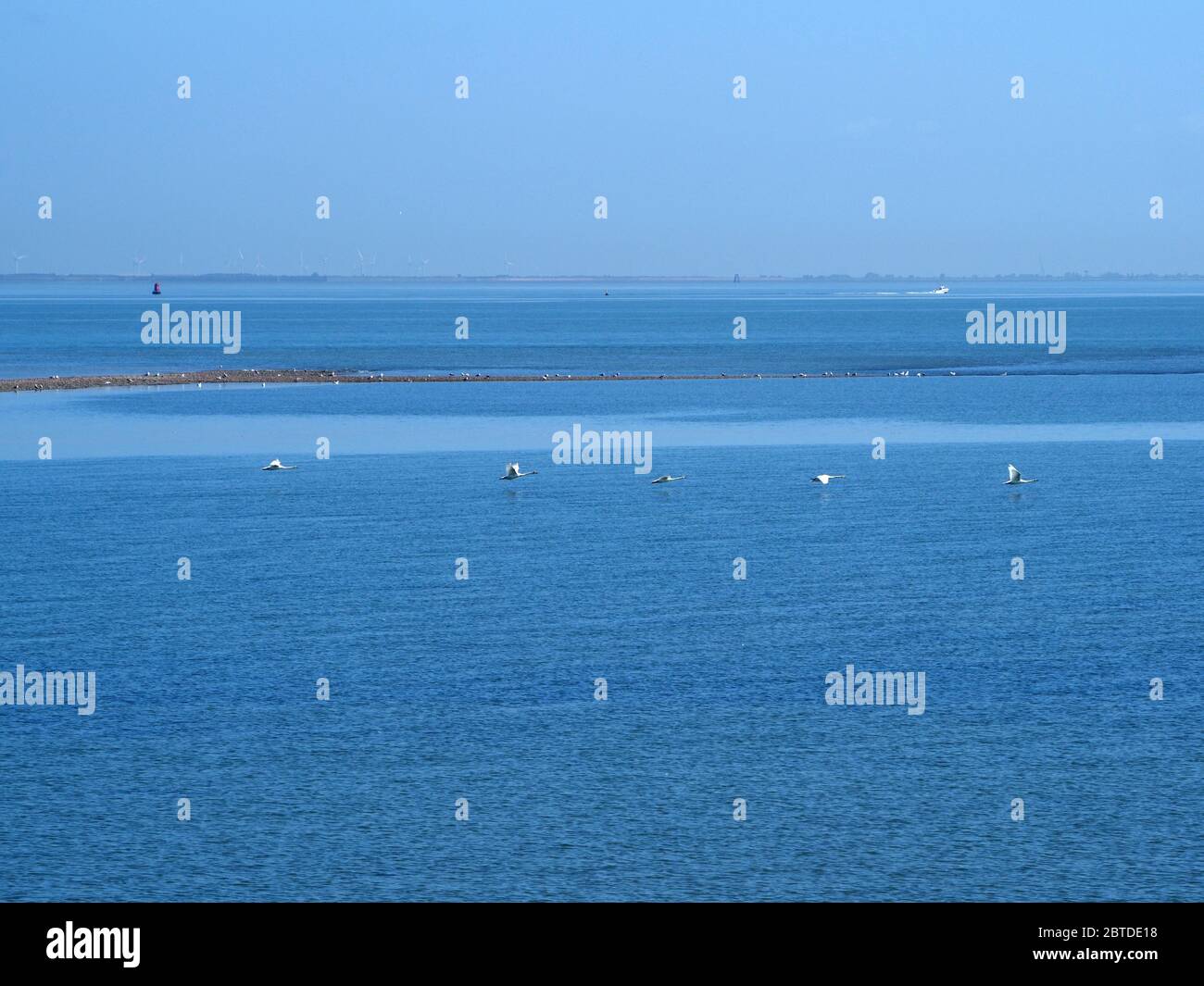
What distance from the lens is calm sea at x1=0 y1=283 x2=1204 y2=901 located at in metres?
35.2

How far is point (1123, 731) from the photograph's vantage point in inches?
1711

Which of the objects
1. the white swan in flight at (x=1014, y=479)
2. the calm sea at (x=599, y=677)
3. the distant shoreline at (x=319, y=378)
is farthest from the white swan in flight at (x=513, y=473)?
the distant shoreline at (x=319, y=378)

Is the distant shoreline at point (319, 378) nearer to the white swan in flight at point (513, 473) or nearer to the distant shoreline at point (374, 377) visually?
the distant shoreline at point (374, 377)

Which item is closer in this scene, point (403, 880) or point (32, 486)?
point (403, 880)

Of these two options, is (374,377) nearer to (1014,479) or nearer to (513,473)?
(513,473)

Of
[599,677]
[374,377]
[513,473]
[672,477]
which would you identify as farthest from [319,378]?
[599,677]

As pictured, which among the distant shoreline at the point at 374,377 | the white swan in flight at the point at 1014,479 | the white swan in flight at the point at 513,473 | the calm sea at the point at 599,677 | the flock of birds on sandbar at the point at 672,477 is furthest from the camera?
the distant shoreline at the point at 374,377

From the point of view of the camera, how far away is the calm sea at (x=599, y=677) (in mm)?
35219

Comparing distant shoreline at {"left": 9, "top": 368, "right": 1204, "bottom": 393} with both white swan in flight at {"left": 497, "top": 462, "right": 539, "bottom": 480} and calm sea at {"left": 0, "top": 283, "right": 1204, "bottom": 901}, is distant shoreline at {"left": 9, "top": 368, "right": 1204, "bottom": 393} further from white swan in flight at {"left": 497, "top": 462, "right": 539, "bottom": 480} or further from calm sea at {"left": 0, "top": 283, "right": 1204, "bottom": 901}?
white swan in flight at {"left": 497, "top": 462, "right": 539, "bottom": 480}

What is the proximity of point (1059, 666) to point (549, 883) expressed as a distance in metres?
22.5

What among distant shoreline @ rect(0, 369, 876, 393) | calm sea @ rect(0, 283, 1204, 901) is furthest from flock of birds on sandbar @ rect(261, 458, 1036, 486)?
distant shoreline @ rect(0, 369, 876, 393)
